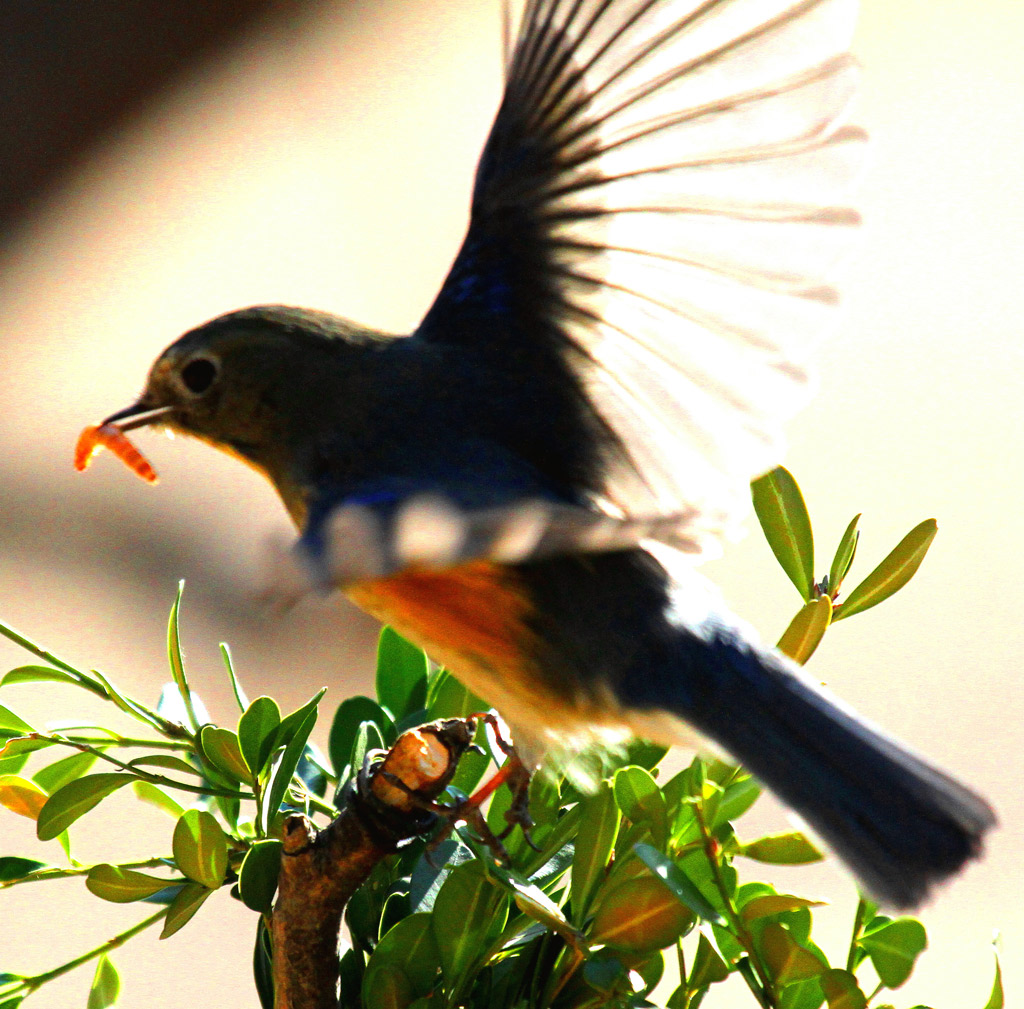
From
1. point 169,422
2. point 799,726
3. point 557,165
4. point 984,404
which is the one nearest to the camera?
point 799,726

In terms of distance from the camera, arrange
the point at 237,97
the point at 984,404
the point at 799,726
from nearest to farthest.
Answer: the point at 799,726
the point at 984,404
the point at 237,97

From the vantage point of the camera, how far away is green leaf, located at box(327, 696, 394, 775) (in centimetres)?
105

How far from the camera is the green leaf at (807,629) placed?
3.03ft

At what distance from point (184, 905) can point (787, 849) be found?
400 mm

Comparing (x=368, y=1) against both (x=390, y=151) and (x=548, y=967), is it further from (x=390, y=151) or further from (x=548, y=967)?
(x=548, y=967)

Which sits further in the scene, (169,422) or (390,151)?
(390,151)

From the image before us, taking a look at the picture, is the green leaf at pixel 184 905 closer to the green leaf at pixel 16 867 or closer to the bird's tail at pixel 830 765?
the green leaf at pixel 16 867

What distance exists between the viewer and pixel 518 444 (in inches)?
42.5

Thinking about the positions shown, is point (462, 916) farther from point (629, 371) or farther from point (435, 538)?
point (629, 371)

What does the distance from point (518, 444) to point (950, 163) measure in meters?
3.63

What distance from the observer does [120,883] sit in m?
0.88

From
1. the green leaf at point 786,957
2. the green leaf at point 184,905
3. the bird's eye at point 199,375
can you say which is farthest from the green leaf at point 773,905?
the bird's eye at point 199,375

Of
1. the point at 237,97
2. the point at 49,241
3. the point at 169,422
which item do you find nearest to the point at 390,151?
the point at 237,97

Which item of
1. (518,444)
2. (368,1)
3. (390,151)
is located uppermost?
(368,1)
